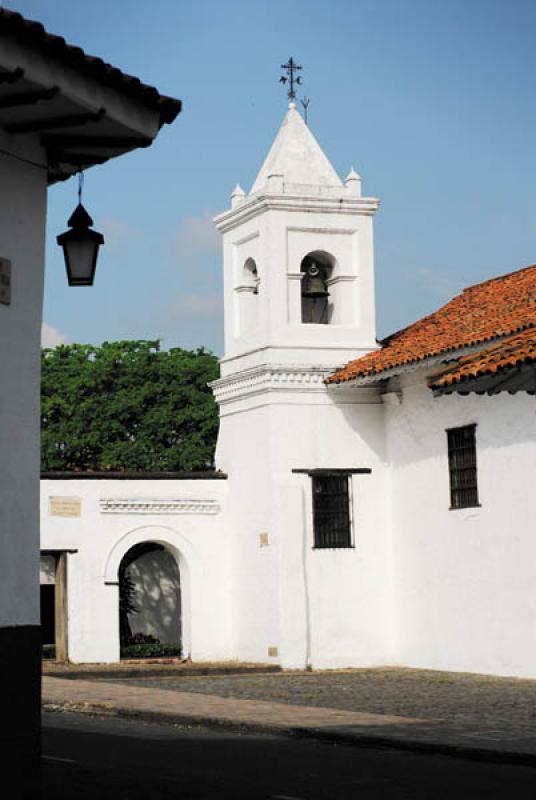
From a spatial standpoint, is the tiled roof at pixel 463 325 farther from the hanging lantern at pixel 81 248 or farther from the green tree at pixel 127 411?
the green tree at pixel 127 411


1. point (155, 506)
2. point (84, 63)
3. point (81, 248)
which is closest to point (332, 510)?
point (155, 506)

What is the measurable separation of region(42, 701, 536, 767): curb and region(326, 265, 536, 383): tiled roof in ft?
26.4

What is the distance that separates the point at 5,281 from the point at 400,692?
1239 cm

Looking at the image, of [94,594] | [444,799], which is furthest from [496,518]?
[444,799]

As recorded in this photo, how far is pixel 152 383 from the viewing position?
50.6 metres

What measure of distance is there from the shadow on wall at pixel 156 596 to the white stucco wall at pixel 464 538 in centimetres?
1328

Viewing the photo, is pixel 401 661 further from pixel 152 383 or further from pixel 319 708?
pixel 152 383

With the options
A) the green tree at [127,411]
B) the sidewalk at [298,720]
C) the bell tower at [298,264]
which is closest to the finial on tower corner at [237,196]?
the bell tower at [298,264]

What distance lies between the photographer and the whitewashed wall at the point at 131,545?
2644 cm

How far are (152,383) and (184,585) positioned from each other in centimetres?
2363

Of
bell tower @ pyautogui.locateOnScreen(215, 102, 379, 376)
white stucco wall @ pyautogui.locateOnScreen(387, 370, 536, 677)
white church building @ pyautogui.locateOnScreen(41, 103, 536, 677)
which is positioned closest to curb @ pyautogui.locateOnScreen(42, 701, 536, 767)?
white stucco wall @ pyautogui.locateOnScreen(387, 370, 536, 677)

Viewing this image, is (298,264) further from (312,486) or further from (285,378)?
(312,486)

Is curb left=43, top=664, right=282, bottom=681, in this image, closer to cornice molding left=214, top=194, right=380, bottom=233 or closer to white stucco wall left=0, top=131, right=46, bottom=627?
cornice molding left=214, top=194, right=380, bottom=233

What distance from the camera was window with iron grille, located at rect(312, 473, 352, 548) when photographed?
25.8 meters
